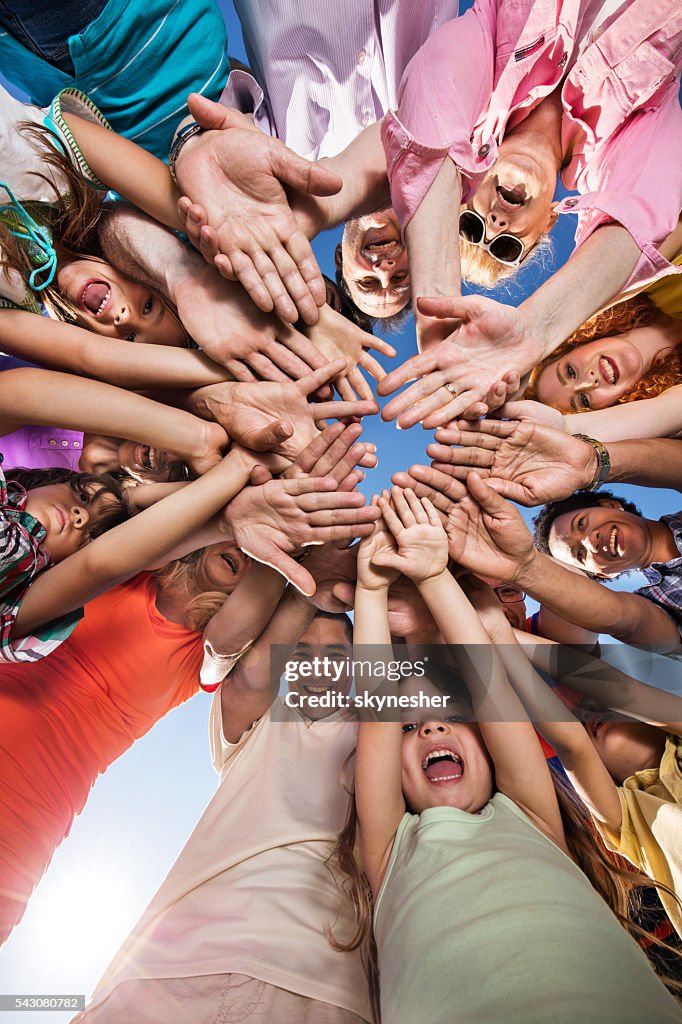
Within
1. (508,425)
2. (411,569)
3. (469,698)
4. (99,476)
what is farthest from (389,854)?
(99,476)

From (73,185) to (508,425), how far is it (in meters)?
0.73

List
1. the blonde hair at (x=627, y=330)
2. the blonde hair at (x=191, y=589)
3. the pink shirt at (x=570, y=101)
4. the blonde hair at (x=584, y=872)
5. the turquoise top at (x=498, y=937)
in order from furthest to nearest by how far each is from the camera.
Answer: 1. the blonde hair at (x=627, y=330)
2. the blonde hair at (x=191, y=589)
3. the pink shirt at (x=570, y=101)
4. the blonde hair at (x=584, y=872)
5. the turquoise top at (x=498, y=937)

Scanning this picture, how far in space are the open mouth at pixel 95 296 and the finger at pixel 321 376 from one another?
36 cm

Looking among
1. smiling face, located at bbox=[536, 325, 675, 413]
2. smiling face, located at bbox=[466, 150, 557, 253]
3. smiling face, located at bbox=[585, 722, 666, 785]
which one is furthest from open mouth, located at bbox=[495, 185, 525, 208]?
smiling face, located at bbox=[585, 722, 666, 785]

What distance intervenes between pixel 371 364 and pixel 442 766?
62 centimetres

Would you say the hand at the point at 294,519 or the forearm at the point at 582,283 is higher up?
the forearm at the point at 582,283

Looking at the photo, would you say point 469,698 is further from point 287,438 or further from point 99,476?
point 99,476

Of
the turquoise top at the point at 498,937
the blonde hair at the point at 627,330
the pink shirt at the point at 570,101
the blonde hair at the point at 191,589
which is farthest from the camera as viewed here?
the blonde hair at the point at 627,330

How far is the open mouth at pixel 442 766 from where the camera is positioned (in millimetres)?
826

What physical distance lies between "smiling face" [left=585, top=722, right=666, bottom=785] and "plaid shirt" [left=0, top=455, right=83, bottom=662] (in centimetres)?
83

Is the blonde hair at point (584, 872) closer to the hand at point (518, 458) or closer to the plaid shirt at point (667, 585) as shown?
the plaid shirt at point (667, 585)

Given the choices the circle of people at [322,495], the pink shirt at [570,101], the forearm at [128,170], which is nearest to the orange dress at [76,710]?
the circle of people at [322,495]

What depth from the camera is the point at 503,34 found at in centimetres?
94

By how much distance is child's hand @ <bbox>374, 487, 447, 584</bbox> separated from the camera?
→ 814 millimetres
